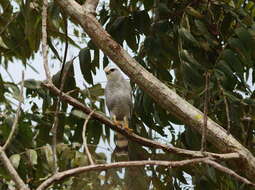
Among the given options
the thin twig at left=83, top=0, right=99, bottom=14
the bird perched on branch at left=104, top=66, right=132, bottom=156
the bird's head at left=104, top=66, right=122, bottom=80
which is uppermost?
the bird's head at left=104, top=66, right=122, bottom=80

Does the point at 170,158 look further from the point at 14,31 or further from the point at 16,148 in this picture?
the point at 14,31

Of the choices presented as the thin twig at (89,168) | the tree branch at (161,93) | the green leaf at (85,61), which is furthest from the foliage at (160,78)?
the thin twig at (89,168)

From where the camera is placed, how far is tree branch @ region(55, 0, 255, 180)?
9.96 feet

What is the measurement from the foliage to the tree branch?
1.45 ft

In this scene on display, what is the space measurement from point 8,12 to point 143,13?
124cm

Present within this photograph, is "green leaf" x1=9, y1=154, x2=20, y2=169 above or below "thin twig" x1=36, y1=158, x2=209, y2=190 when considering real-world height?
above

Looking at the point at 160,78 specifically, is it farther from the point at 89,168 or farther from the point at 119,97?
the point at 89,168

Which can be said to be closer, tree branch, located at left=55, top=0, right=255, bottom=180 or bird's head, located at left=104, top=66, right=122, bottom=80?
tree branch, located at left=55, top=0, right=255, bottom=180

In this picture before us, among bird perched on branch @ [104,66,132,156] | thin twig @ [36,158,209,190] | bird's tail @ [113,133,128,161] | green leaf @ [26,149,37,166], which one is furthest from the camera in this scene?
bird perched on branch @ [104,66,132,156]

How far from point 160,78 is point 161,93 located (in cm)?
108

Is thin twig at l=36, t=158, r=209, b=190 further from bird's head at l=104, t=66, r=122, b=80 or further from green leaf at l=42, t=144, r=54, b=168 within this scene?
bird's head at l=104, t=66, r=122, b=80

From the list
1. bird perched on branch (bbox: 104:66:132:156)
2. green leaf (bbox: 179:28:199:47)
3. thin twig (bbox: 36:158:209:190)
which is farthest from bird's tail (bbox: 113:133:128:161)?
thin twig (bbox: 36:158:209:190)

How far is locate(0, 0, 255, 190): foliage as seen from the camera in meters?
3.68

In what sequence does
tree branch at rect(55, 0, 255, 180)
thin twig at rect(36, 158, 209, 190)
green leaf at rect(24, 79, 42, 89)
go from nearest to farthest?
1. thin twig at rect(36, 158, 209, 190)
2. tree branch at rect(55, 0, 255, 180)
3. green leaf at rect(24, 79, 42, 89)
